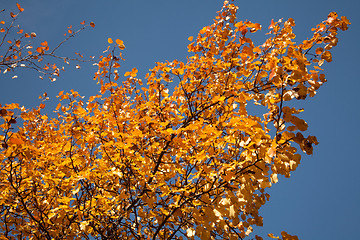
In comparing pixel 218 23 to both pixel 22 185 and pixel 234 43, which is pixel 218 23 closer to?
pixel 234 43

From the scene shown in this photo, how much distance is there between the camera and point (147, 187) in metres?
2.68

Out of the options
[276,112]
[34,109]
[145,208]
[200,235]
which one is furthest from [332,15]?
[34,109]

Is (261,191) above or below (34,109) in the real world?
below

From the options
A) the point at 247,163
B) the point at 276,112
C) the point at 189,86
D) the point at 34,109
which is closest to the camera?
the point at 247,163

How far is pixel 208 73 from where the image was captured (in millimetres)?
3502

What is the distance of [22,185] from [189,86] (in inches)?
99.5

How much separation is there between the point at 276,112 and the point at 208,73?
166 centimetres

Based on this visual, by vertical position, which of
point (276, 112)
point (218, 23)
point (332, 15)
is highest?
point (218, 23)

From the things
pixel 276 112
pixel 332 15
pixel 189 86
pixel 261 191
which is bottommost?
pixel 261 191

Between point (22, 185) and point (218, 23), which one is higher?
point (218, 23)

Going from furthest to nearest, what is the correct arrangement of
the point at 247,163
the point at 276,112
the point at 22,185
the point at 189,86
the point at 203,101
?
the point at 203,101 → the point at 189,86 → the point at 22,185 → the point at 276,112 → the point at 247,163

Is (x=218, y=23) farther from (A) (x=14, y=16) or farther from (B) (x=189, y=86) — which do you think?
(A) (x=14, y=16)

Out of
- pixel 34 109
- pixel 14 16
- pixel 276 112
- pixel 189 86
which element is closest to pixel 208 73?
pixel 189 86

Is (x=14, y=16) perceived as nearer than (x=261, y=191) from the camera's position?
No
